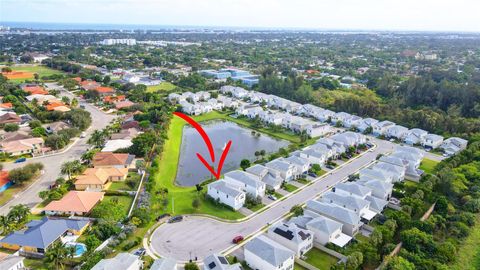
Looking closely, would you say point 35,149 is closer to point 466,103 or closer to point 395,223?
point 395,223

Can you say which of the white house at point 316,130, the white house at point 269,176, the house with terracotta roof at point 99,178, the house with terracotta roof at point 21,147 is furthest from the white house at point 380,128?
the house with terracotta roof at point 21,147

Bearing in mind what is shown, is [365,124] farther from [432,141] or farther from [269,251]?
[269,251]

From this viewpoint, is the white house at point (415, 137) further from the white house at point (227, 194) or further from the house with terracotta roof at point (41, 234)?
the house with terracotta roof at point (41, 234)

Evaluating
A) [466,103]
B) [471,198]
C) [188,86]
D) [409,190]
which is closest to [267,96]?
[188,86]

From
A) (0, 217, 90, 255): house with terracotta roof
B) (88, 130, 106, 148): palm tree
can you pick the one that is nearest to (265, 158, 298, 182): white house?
(0, 217, 90, 255): house with terracotta roof

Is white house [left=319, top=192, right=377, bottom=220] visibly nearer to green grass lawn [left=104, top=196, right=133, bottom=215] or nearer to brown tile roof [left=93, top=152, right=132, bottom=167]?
green grass lawn [left=104, top=196, right=133, bottom=215]

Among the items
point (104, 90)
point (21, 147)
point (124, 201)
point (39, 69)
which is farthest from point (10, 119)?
point (39, 69)
